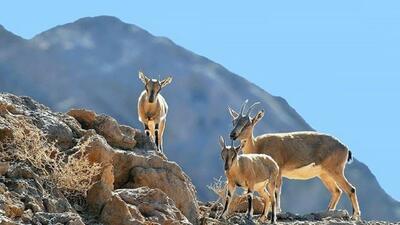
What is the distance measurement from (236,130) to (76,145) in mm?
5999

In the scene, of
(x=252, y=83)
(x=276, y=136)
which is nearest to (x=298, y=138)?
(x=276, y=136)

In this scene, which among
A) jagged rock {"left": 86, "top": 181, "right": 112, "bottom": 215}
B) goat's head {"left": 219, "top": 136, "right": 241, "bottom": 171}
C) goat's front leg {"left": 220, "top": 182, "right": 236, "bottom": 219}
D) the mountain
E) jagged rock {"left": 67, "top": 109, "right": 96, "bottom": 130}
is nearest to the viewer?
jagged rock {"left": 86, "top": 181, "right": 112, "bottom": 215}

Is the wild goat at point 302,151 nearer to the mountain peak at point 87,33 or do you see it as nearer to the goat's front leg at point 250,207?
the goat's front leg at point 250,207

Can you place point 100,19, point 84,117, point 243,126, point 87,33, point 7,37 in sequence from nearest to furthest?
point 84,117 → point 243,126 → point 7,37 → point 87,33 → point 100,19

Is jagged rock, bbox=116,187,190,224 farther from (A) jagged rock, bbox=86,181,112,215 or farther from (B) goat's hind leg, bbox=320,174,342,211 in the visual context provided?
(B) goat's hind leg, bbox=320,174,342,211

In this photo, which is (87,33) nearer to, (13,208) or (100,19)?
(100,19)

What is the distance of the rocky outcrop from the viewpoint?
11.6 meters

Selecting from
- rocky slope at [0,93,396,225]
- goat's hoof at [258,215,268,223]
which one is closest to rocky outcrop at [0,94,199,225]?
rocky slope at [0,93,396,225]

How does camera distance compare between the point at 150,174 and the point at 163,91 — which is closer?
the point at 150,174

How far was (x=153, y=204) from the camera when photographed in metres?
12.9

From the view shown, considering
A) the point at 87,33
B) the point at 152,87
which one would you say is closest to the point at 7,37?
the point at 87,33

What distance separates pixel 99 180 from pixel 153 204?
0.73 metres

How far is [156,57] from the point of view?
59719 mm

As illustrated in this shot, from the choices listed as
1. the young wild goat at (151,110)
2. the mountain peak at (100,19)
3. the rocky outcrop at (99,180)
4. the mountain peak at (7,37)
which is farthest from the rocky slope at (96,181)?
the mountain peak at (100,19)
